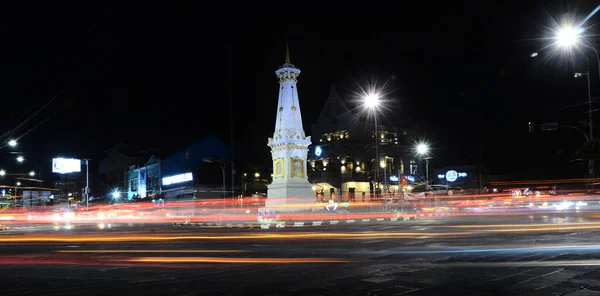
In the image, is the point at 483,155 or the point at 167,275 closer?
the point at 167,275

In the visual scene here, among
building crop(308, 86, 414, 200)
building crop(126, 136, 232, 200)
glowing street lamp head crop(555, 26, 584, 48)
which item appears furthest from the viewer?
building crop(126, 136, 232, 200)

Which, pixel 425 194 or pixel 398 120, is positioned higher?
pixel 398 120

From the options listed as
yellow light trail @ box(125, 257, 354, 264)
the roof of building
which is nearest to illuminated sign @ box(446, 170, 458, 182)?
the roof of building

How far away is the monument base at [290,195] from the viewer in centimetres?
4140

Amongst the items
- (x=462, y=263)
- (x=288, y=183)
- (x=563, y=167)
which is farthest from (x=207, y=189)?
(x=462, y=263)

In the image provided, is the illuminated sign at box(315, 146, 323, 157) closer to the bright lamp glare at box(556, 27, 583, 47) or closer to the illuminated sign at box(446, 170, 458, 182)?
the illuminated sign at box(446, 170, 458, 182)

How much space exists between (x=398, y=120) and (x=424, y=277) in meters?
67.5

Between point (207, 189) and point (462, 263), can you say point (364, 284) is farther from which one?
point (207, 189)

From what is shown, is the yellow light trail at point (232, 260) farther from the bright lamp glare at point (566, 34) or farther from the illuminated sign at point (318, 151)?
the illuminated sign at point (318, 151)

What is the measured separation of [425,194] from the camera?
64.3 metres

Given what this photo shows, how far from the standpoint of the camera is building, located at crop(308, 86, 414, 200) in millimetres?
63938

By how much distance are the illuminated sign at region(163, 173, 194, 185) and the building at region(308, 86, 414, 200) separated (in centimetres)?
1758

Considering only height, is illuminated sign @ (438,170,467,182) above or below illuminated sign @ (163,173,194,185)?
below

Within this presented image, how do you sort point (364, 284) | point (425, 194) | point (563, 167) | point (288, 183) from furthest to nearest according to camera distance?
point (425, 194)
point (563, 167)
point (288, 183)
point (364, 284)
